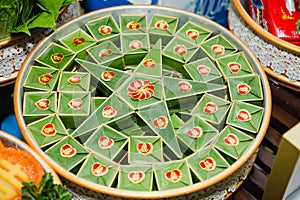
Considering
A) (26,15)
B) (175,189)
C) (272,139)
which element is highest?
(26,15)

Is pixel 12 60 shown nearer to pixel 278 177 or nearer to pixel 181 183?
pixel 181 183

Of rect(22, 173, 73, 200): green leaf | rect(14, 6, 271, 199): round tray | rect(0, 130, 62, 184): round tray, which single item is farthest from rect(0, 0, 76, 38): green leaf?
rect(22, 173, 73, 200): green leaf

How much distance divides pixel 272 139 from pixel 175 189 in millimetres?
371

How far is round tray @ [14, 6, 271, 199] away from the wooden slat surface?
9 cm

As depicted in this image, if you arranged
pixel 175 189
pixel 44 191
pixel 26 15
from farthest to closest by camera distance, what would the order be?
pixel 26 15
pixel 175 189
pixel 44 191

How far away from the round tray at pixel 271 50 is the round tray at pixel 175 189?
0.11 feet

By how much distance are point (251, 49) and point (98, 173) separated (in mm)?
483

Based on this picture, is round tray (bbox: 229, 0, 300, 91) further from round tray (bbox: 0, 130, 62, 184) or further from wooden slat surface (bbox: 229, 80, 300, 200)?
round tray (bbox: 0, 130, 62, 184)

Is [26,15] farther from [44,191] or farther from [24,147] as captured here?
[44,191]

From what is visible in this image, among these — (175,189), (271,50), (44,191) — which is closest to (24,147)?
(44,191)

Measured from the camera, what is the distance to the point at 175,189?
94cm

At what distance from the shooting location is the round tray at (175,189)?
94 cm

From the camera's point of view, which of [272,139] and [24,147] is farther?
[272,139]

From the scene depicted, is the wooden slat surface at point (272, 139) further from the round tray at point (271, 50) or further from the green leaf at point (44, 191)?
the green leaf at point (44, 191)
